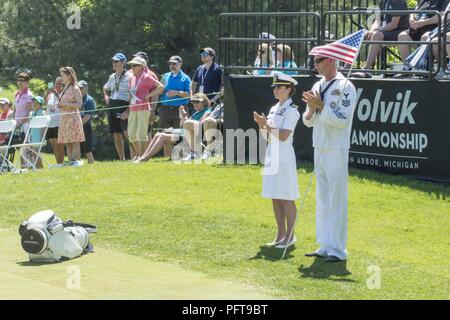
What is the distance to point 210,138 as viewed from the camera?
16547 mm

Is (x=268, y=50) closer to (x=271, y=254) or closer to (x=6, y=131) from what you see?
(x=6, y=131)

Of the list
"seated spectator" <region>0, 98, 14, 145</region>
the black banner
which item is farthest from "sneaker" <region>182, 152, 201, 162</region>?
"seated spectator" <region>0, 98, 14, 145</region>

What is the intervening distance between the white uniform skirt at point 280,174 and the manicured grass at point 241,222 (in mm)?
586

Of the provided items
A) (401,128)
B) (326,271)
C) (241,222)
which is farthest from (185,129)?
(326,271)

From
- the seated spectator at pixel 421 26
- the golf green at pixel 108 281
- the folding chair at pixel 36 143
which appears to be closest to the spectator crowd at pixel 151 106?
the folding chair at pixel 36 143

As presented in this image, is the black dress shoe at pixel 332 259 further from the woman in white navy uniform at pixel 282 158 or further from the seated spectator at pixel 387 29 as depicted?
the seated spectator at pixel 387 29

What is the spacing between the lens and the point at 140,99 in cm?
1716

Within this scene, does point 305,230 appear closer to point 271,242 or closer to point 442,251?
point 271,242

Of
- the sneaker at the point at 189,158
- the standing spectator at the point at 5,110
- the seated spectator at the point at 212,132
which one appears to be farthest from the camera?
the standing spectator at the point at 5,110

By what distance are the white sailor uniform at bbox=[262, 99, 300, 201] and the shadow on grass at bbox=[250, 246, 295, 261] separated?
529mm

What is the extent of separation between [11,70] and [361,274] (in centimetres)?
2290

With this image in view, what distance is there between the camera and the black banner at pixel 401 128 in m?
13.4

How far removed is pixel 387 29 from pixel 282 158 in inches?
182

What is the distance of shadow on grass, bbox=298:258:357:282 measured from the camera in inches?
370
